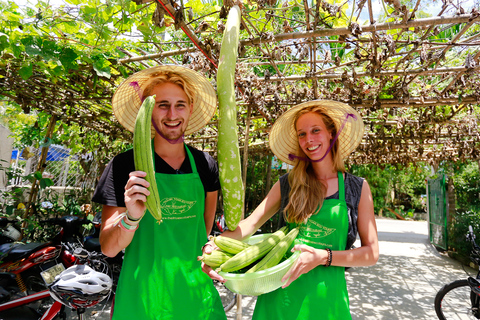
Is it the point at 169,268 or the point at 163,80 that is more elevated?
the point at 163,80

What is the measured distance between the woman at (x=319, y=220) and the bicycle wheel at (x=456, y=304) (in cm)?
445

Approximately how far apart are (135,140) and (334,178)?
1322mm

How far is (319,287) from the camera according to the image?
174 centimetres

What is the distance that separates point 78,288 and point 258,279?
91.1 inches

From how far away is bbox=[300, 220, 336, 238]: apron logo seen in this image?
182 centimetres

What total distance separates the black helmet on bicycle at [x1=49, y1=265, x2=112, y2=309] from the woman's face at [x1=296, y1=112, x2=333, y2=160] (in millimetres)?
2434

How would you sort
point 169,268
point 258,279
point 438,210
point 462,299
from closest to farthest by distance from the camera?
point 258,279 → point 169,268 → point 462,299 → point 438,210

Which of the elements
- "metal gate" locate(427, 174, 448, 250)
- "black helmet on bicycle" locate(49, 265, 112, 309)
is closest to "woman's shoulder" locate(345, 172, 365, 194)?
"black helmet on bicycle" locate(49, 265, 112, 309)

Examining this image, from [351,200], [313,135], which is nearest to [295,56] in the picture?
[313,135]

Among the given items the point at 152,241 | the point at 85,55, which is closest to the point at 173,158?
the point at 152,241

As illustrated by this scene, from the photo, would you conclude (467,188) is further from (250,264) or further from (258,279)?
(258,279)

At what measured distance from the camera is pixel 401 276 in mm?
8047

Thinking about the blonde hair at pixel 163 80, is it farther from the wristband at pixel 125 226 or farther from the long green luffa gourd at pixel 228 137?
the wristband at pixel 125 226

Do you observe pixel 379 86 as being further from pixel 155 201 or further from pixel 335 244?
pixel 155 201
